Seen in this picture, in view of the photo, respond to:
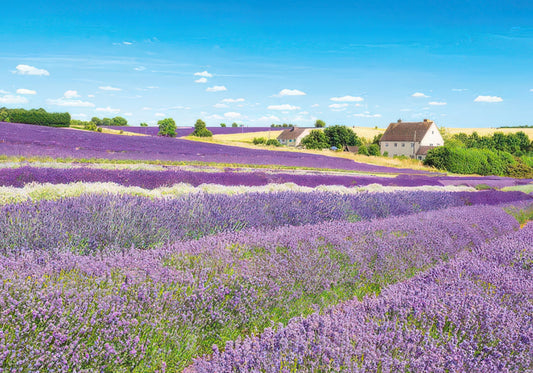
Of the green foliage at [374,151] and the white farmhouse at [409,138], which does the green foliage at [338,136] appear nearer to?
the green foliage at [374,151]

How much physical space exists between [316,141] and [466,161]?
2414 cm

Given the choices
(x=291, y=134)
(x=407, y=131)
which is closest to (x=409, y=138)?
(x=407, y=131)

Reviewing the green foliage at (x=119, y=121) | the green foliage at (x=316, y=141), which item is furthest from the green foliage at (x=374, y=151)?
the green foliage at (x=119, y=121)

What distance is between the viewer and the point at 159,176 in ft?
30.3

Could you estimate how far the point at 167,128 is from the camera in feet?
193

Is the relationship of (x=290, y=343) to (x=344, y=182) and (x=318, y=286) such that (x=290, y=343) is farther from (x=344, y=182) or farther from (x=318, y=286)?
(x=344, y=182)

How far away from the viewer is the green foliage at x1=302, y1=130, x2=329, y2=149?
55.8 m

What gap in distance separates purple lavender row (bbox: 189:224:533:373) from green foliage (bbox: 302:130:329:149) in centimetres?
5324

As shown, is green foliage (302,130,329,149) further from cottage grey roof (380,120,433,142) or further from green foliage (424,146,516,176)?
green foliage (424,146,516,176)

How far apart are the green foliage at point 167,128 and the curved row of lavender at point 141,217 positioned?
2159 inches

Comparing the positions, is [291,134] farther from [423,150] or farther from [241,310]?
[241,310]

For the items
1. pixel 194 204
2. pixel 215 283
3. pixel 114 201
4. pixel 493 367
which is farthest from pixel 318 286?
pixel 114 201

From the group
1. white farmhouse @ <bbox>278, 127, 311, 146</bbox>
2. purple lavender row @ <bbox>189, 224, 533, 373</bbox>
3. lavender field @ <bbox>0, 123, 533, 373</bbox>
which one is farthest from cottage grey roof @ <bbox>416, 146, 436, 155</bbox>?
purple lavender row @ <bbox>189, 224, 533, 373</bbox>

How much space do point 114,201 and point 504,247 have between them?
172 inches
